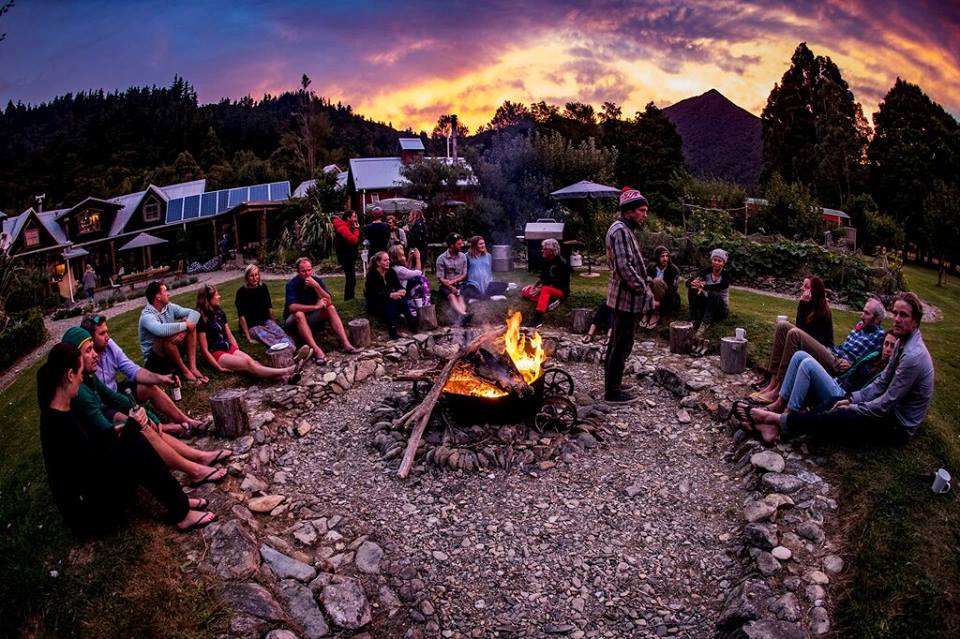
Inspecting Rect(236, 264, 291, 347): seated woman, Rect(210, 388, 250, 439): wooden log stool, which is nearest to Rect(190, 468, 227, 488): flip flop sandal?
Rect(210, 388, 250, 439): wooden log stool

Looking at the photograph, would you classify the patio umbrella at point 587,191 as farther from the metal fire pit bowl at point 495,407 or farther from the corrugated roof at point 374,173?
the corrugated roof at point 374,173

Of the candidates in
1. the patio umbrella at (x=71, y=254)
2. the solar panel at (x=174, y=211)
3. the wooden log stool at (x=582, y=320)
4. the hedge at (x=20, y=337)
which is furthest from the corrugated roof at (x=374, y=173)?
the wooden log stool at (x=582, y=320)

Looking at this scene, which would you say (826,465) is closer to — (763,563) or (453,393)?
(763,563)

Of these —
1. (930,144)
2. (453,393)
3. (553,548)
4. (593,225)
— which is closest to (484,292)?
(453,393)

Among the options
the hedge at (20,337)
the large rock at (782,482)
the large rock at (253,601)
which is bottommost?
the hedge at (20,337)

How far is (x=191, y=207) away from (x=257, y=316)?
2848 centimetres

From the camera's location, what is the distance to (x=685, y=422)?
6430 millimetres

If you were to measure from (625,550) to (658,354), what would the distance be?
4557 millimetres

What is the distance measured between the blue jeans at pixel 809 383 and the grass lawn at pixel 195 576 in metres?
0.50

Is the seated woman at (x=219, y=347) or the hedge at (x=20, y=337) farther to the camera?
the hedge at (x=20, y=337)

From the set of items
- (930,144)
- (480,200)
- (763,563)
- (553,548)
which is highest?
(930,144)

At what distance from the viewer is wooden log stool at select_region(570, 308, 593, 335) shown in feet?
31.6

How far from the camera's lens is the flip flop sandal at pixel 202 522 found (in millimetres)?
4188

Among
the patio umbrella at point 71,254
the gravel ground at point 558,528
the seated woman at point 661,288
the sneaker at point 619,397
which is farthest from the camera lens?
the patio umbrella at point 71,254
